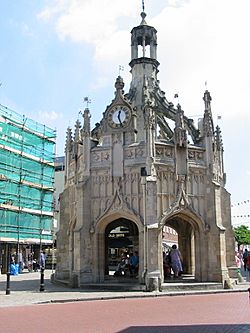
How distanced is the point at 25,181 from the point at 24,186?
0.46 meters

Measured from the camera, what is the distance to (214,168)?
925 inches

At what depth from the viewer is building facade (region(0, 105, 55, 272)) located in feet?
127

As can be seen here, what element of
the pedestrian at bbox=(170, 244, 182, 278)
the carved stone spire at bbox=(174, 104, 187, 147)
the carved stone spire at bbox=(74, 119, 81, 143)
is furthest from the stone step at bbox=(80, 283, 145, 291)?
the carved stone spire at bbox=(74, 119, 81, 143)

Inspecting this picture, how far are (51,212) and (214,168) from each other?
26.5 metres

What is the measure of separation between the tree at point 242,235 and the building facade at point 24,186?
5055cm

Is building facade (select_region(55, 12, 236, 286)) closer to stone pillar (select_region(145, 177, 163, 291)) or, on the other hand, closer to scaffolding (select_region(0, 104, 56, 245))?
stone pillar (select_region(145, 177, 163, 291))

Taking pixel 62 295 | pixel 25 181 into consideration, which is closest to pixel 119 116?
pixel 62 295

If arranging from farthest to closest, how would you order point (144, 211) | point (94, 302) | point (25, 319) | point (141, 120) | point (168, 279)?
1. point (141, 120)
2. point (168, 279)
3. point (144, 211)
4. point (94, 302)
5. point (25, 319)

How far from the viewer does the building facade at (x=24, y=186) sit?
38781mm

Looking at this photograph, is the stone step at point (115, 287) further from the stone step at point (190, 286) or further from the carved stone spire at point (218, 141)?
the carved stone spire at point (218, 141)

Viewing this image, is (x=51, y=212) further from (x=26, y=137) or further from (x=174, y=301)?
(x=174, y=301)

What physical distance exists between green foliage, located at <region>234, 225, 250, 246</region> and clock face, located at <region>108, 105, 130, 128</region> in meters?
67.8

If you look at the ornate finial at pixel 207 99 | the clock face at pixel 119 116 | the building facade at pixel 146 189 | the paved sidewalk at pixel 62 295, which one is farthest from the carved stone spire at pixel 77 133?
the paved sidewalk at pixel 62 295

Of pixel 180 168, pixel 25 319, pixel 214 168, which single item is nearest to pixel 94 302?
pixel 25 319
